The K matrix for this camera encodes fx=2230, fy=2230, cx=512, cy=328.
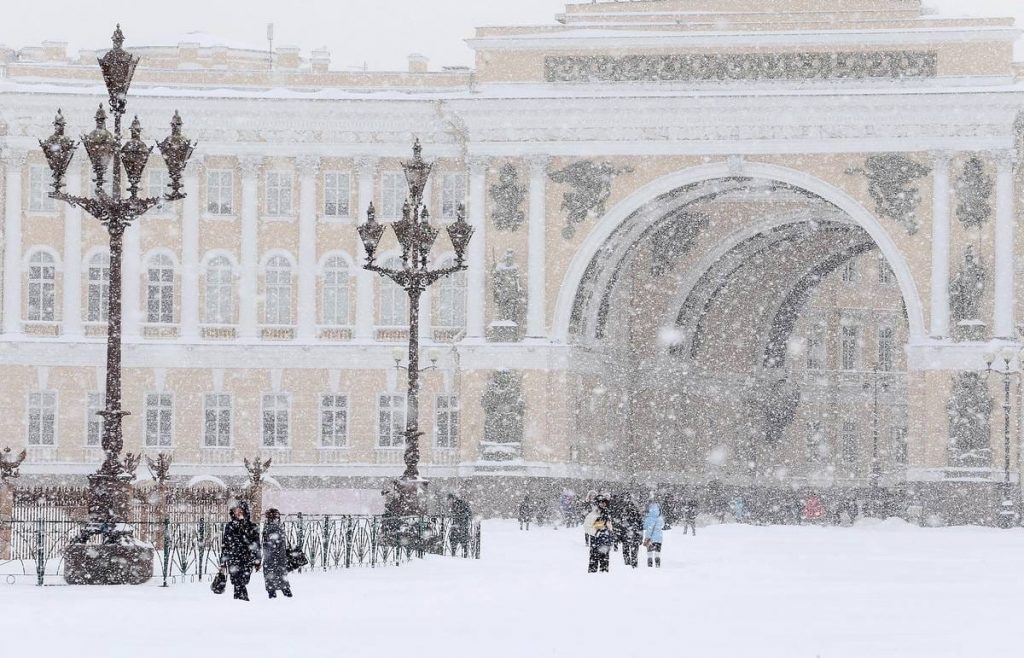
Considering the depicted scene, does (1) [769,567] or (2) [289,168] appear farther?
(2) [289,168]

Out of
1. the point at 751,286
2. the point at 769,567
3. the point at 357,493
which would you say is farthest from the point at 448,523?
the point at 751,286

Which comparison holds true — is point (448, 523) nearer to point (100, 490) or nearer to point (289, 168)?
point (100, 490)

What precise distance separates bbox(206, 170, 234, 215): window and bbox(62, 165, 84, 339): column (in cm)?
360

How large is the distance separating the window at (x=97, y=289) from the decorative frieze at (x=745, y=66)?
44.5 feet

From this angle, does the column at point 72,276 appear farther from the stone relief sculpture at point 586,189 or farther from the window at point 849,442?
the window at point 849,442

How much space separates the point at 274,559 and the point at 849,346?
61.4m

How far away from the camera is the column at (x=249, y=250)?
62719 mm

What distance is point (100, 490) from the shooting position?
27.4 metres

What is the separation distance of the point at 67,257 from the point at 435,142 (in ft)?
35.5

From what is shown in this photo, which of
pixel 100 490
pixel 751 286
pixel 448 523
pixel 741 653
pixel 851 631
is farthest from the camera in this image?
pixel 751 286

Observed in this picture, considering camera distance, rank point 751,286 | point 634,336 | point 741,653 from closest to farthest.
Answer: point 741,653 → point 634,336 → point 751,286

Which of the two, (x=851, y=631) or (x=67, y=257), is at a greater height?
(x=67, y=257)

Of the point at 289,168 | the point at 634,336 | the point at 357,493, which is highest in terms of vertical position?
the point at 289,168

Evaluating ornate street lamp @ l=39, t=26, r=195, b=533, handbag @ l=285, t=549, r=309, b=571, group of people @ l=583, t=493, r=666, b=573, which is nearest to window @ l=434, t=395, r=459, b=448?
Result: group of people @ l=583, t=493, r=666, b=573
